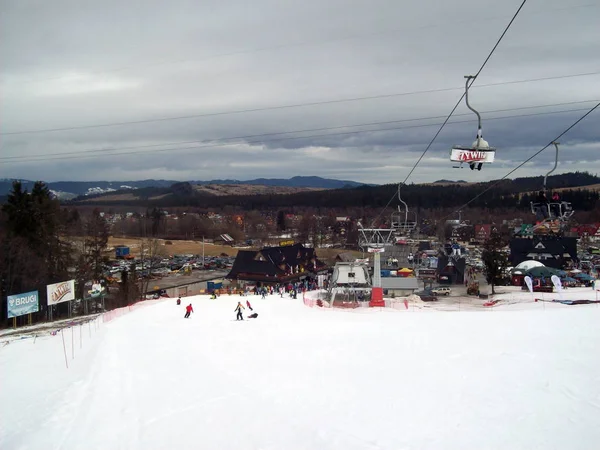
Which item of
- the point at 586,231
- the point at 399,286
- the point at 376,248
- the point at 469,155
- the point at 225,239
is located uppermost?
the point at 469,155

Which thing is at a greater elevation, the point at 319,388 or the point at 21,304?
the point at 319,388

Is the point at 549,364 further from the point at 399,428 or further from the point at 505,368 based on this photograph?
the point at 399,428

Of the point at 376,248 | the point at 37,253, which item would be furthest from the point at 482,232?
the point at 37,253

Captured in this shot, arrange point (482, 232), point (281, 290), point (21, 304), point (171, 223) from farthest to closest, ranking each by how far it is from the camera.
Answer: point (171, 223), point (482, 232), point (281, 290), point (21, 304)

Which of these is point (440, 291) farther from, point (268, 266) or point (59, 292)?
point (59, 292)

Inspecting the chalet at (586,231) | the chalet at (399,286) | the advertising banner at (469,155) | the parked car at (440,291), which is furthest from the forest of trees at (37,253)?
the chalet at (586,231)

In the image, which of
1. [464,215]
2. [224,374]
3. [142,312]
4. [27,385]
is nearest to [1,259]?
[142,312]
